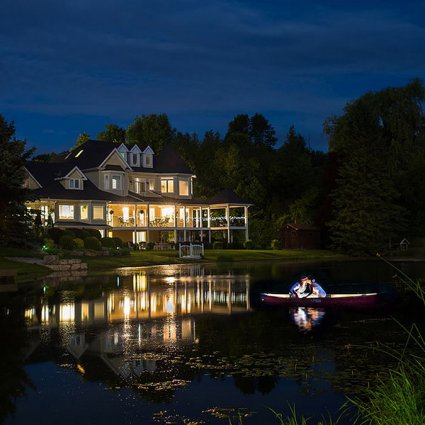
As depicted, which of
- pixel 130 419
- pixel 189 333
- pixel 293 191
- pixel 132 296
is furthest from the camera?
pixel 293 191

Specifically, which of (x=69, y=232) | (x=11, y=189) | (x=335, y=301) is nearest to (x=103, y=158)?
(x=69, y=232)

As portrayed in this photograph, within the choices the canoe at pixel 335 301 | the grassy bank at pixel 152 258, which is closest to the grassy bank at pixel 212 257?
the grassy bank at pixel 152 258

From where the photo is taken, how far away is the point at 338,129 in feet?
263

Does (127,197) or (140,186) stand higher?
(140,186)

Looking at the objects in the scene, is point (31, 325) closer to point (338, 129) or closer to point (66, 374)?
point (66, 374)

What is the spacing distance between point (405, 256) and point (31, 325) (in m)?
56.5

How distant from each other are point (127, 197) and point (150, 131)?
36.9 m

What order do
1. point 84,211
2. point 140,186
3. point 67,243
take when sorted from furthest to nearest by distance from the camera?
point 140,186 < point 84,211 < point 67,243

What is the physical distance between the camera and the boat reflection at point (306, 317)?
2124cm

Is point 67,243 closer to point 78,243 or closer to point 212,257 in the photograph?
A: point 78,243

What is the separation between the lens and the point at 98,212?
71.4 meters

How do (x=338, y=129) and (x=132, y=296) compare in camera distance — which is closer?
(x=132, y=296)

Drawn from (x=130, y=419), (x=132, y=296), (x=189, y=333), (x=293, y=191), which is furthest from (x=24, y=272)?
(x=293, y=191)

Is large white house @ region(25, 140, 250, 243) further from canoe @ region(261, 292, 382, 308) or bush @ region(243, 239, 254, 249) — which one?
canoe @ region(261, 292, 382, 308)
